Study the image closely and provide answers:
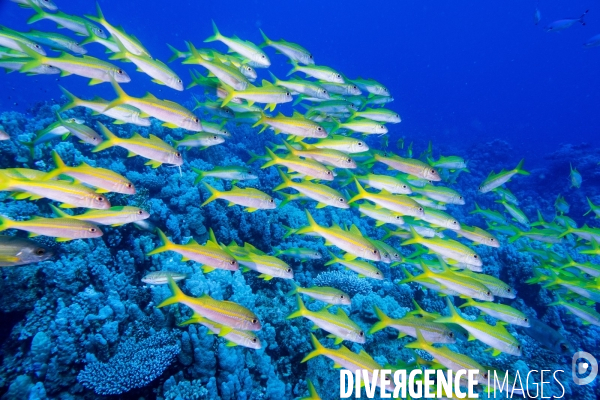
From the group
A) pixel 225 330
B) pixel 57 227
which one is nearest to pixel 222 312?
pixel 225 330

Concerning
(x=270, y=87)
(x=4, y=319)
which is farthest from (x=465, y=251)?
(x=4, y=319)

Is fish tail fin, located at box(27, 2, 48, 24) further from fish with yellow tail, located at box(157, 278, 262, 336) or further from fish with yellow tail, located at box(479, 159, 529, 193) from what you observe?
fish with yellow tail, located at box(479, 159, 529, 193)

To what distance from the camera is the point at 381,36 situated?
16950 cm

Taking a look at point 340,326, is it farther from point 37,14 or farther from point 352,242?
point 37,14

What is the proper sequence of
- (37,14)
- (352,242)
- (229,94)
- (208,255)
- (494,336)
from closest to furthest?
(208,255)
(494,336)
(352,242)
(229,94)
(37,14)

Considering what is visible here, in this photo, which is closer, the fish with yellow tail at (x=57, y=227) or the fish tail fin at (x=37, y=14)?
the fish with yellow tail at (x=57, y=227)

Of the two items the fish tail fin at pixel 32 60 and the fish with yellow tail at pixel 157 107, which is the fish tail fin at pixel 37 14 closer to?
the fish tail fin at pixel 32 60

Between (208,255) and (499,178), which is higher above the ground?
(499,178)

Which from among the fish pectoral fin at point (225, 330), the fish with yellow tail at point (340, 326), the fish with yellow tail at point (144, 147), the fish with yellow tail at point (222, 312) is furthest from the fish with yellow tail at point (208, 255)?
the fish with yellow tail at point (340, 326)

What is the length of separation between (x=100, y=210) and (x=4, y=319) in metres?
2.27

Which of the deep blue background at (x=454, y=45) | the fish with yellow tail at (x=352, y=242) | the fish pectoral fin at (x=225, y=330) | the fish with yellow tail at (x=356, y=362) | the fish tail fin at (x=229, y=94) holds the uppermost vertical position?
the deep blue background at (x=454, y=45)

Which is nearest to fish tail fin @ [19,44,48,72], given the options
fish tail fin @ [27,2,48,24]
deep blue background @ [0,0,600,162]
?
fish tail fin @ [27,2,48,24]

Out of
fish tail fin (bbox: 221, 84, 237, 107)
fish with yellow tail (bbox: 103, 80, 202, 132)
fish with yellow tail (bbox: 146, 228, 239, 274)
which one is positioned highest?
fish tail fin (bbox: 221, 84, 237, 107)

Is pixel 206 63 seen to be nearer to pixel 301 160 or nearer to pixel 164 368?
pixel 301 160
